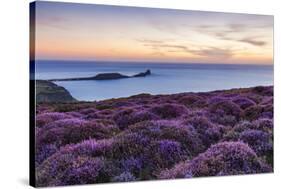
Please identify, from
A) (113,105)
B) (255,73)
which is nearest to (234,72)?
(255,73)

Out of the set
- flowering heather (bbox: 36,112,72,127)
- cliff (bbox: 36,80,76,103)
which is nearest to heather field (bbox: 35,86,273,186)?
flowering heather (bbox: 36,112,72,127)

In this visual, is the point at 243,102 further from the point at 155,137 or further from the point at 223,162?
the point at 155,137

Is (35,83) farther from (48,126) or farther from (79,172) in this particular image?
(79,172)

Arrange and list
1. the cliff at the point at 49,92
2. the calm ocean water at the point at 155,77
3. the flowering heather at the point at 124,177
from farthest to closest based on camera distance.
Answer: the flowering heather at the point at 124,177
the calm ocean water at the point at 155,77
the cliff at the point at 49,92

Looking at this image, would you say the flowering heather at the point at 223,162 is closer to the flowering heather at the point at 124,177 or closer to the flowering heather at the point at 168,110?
the flowering heather at the point at 124,177

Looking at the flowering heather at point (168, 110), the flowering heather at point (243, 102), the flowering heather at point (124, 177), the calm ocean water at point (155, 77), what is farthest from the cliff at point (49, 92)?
the flowering heather at point (243, 102)

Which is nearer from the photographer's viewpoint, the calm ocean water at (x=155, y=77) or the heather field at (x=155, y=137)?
the heather field at (x=155, y=137)

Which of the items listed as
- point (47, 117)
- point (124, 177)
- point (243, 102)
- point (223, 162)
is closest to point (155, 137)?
point (124, 177)
